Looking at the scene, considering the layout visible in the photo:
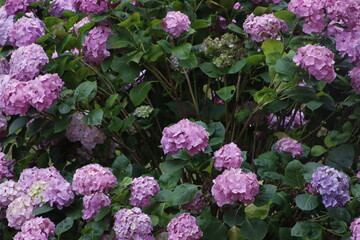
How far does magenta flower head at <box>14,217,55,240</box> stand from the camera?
2184 millimetres

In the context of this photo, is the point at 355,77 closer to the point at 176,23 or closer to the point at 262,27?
the point at 262,27

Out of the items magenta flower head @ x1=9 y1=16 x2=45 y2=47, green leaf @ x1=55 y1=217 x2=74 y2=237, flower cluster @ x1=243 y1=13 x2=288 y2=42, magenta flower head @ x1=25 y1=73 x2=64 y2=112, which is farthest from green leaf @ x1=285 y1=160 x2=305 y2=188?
magenta flower head @ x1=9 y1=16 x2=45 y2=47

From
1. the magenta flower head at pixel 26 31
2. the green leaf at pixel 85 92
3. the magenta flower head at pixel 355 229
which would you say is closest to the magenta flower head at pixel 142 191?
the green leaf at pixel 85 92

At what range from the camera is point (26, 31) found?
102 inches

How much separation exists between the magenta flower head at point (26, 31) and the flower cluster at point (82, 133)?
0.32 m

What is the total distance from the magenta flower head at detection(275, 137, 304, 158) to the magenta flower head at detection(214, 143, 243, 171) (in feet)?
1.52

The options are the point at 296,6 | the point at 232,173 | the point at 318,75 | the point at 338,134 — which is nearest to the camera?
the point at 232,173

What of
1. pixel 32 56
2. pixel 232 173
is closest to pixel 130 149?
pixel 32 56

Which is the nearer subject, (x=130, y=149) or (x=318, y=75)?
(x=318, y=75)

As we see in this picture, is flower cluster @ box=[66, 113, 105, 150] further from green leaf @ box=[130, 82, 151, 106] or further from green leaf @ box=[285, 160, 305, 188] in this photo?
green leaf @ box=[285, 160, 305, 188]

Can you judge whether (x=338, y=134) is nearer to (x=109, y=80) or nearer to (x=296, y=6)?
(x=296, y=6)

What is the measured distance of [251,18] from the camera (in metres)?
2.54

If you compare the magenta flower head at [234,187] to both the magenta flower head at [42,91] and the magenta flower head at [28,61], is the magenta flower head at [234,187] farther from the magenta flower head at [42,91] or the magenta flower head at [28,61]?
the magenta flower head at [28,61]

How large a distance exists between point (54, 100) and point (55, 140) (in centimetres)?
45
